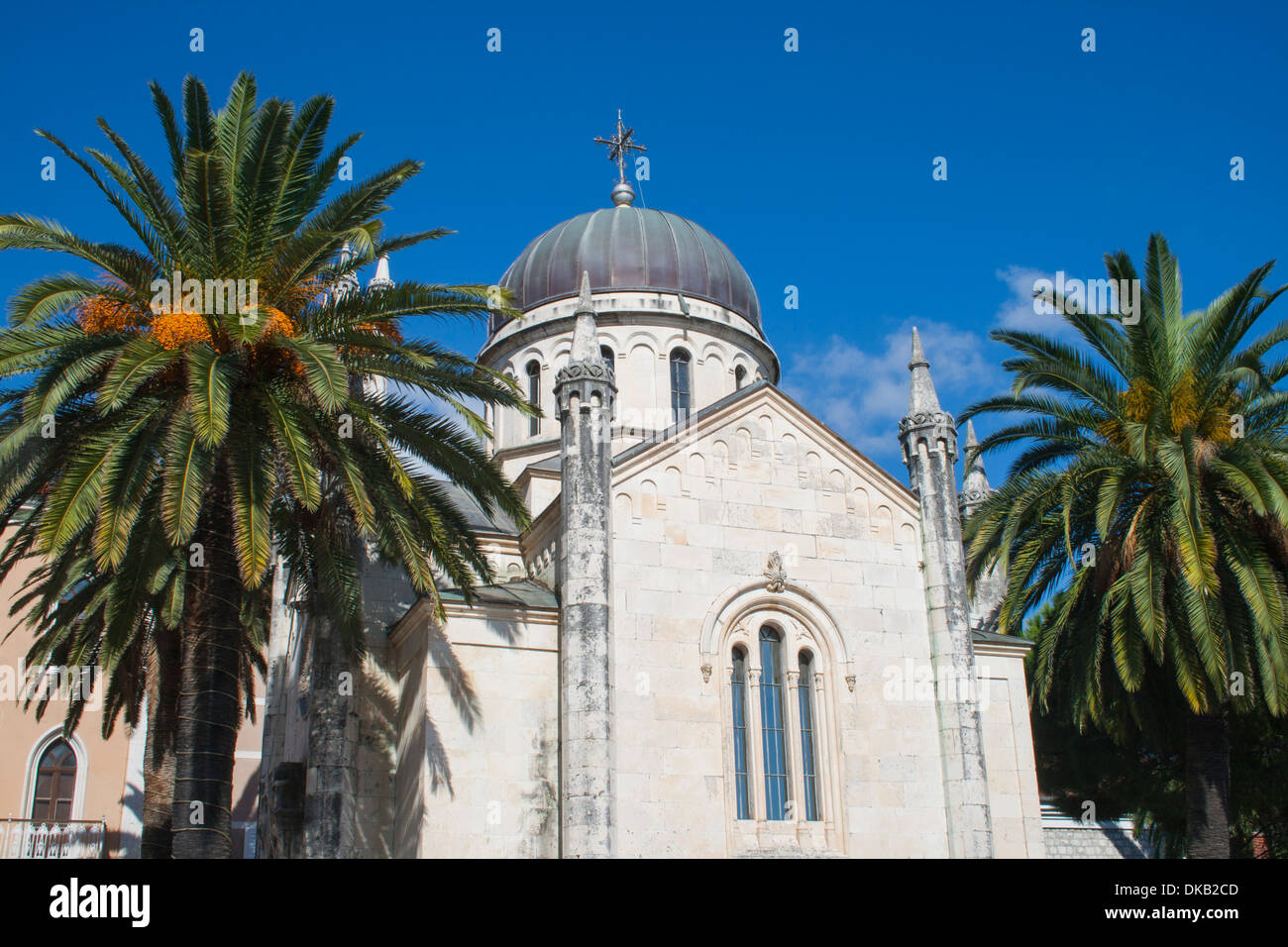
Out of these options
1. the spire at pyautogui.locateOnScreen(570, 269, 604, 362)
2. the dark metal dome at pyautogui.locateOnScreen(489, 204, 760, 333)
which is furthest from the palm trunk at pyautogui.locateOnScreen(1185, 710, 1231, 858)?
the dark metal dome at pyautogui.locateOnScreen(489, 204, 760, 333)

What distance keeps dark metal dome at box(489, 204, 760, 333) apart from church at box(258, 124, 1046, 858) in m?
9.00

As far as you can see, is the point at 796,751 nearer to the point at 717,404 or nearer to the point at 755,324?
the point at 717,404

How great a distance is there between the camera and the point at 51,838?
28.7 m

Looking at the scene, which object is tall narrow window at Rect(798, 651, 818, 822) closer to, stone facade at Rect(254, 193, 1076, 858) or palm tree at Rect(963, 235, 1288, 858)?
stone facade at Rect(254, 193, 1076, 858)

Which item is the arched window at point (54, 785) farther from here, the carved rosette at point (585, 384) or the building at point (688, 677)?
the carved rosette at point (585, 384)

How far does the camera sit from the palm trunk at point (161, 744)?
18.4 m

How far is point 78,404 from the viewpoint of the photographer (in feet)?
50.4

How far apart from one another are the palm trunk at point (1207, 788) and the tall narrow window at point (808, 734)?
20.8 ft

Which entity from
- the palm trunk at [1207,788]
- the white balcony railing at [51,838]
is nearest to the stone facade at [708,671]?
the palm trunk at [1207,788]

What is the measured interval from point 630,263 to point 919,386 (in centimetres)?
1052

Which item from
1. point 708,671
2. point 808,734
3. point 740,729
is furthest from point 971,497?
point 708,671

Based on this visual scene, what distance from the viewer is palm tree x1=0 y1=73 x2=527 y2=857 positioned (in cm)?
1407
